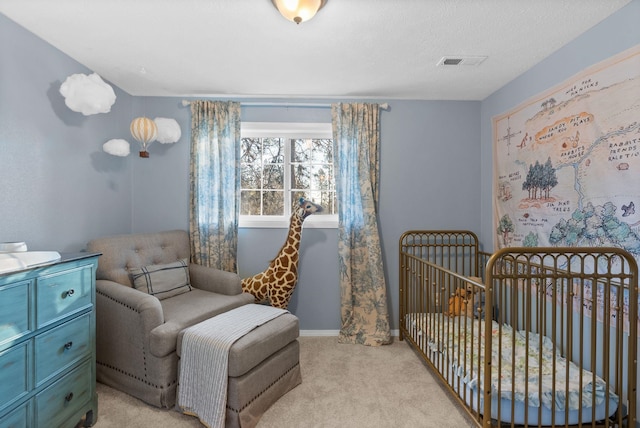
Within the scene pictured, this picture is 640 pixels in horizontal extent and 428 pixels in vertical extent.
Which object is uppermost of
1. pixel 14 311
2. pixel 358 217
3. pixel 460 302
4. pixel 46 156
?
pixel 46 156

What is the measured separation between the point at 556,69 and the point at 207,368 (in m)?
2.87

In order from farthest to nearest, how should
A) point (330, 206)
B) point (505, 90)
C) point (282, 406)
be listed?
point (330, 206)
point (505, 90)
point (282, 406)

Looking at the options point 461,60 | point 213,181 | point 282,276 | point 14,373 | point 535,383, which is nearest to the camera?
point 14,373

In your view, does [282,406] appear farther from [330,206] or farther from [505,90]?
[505,90]

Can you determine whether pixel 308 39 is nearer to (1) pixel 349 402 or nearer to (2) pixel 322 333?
(1) pixel 349 402

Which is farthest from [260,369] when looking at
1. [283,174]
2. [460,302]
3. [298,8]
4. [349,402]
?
[298,8]

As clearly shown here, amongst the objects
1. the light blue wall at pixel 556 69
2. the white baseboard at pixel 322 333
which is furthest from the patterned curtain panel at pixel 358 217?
the light blue wall at pixel 556 69

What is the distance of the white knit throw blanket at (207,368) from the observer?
168cm

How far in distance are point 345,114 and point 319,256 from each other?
4.37 feet

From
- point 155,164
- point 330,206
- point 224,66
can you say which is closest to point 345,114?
point 330,206

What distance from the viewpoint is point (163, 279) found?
95.4 inches

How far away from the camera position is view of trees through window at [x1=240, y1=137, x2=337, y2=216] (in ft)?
10.2

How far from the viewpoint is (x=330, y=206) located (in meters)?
3.12

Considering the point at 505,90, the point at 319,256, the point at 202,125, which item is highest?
the point at 505,90
